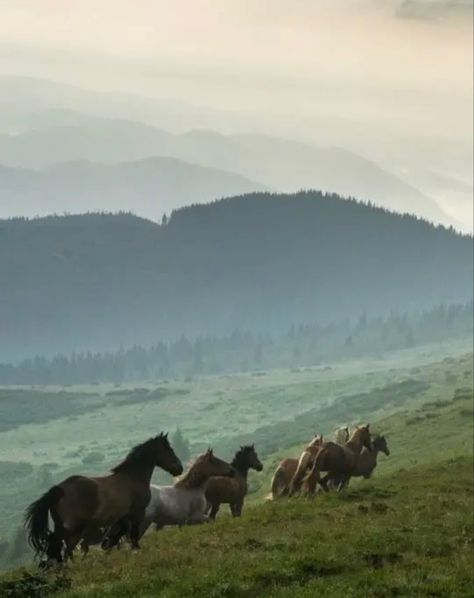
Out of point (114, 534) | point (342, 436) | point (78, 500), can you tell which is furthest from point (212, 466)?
point (342, 436)

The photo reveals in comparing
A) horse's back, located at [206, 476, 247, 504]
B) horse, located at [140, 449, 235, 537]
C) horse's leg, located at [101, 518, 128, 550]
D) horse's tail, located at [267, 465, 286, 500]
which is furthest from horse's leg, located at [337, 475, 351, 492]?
horse's leg, located at [101, 518, 128, 550]

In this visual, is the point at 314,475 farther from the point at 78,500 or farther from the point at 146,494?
the point at 78,500

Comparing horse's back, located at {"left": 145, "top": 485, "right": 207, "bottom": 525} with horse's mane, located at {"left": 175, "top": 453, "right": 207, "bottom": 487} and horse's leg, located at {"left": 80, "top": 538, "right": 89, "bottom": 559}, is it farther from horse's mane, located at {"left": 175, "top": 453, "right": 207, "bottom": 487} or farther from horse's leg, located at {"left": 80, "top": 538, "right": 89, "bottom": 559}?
horse's leg, located at {"left": 80, "top": 538, "right": 89, "bottom": 559}

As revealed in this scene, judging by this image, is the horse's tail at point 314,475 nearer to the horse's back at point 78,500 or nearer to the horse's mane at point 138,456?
the horse's mane at point 138,456

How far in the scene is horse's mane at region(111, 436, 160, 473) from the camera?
891 inches

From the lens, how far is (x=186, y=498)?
92.7ft

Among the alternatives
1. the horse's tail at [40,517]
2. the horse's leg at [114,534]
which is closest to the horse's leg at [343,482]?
the horse's leg at [114,534]

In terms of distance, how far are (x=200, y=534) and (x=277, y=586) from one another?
7.78 metres

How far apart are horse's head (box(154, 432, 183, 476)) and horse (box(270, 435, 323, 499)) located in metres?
11.2

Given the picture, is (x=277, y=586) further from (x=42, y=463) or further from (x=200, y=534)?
(x=42, y=463)

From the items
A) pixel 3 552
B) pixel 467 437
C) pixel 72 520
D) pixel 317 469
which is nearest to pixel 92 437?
pixel 3 552

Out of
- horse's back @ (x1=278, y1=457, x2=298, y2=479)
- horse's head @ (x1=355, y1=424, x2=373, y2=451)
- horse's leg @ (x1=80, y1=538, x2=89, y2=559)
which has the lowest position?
horse's back @ (x1=278, y1=457, x2=298, y2=479)

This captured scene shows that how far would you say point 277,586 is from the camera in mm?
17078

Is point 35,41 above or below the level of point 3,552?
above
